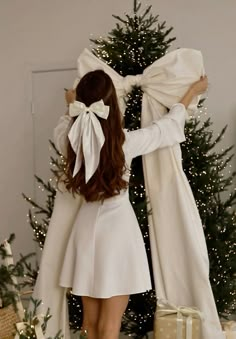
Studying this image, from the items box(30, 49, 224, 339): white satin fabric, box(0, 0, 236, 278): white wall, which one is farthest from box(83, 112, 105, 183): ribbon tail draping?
box(0, 0, 236, 278): white wall

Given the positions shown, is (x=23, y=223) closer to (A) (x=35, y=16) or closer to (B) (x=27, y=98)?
(B) (x=27, y=98)

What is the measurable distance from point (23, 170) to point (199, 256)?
1.54 metres

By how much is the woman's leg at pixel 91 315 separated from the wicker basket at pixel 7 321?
29.3 inches

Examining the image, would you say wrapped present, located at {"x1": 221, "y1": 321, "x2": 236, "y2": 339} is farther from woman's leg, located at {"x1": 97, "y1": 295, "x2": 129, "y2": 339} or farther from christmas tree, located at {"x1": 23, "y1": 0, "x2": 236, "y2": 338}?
woman's leg, located at {"x1": 97, "y1": 295, "x2": 129, "y2": 339}

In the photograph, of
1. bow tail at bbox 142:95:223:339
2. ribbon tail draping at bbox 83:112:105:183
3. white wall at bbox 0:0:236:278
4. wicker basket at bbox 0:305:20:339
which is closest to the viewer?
wicker basket at bbox 0:305:20:339

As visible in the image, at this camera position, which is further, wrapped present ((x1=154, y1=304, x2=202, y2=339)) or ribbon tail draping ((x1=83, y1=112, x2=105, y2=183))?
wrapped present ((x1=154, y1=304, x2=202, y2=339))

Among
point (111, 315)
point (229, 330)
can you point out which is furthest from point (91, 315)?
point (229, 330)

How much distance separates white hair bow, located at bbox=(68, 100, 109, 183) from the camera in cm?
200

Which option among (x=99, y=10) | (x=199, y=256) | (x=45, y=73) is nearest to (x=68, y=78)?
(x=45, y=73)

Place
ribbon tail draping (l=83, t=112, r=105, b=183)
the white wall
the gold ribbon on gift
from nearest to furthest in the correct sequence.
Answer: the gold ribbon on gift → ribbon tail draping (l=83, t=112, r=105, b=183) → the white wall

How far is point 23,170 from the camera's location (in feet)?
11.0

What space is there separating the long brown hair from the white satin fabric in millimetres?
274

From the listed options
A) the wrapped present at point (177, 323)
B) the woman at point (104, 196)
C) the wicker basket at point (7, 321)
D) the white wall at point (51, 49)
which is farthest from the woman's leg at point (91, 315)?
the white wall at point (51, 49)

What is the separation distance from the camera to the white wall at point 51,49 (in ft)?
9.81
